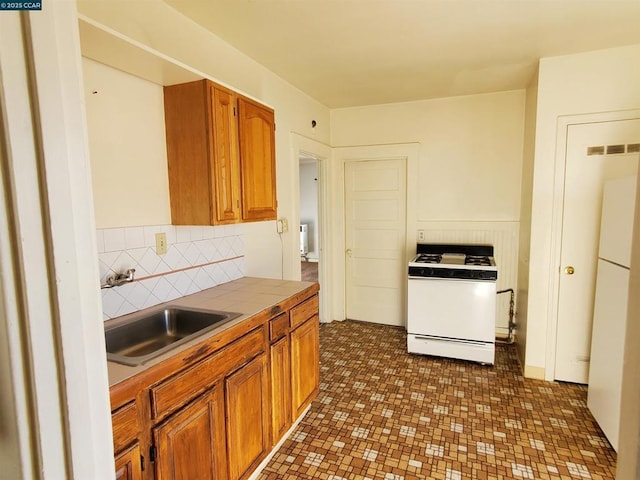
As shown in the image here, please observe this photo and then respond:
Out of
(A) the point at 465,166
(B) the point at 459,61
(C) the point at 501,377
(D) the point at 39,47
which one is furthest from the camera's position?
(A) the point at 465,166

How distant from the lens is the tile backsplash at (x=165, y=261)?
69.6 inches

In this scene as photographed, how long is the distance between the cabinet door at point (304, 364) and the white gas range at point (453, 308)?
1.32 m

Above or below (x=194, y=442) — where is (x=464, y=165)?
above

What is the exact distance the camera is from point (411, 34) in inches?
95.6

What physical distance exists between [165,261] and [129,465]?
1.10m

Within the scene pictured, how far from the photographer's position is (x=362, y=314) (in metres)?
4.51

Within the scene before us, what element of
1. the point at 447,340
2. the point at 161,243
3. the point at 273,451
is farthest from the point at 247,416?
the point at 447,340

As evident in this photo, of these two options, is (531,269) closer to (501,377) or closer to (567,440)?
(501,377)

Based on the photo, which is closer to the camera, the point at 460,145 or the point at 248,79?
the point at 248,79

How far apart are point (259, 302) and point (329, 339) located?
6.89ft

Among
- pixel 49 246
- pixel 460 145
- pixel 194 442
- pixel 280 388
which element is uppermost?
pixel 460 145

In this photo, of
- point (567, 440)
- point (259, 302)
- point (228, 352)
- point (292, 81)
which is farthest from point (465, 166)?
point (228, 352)

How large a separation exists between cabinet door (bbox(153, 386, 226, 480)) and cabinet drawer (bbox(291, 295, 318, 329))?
27.7 inches

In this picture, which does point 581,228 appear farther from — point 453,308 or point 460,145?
point 460,145
